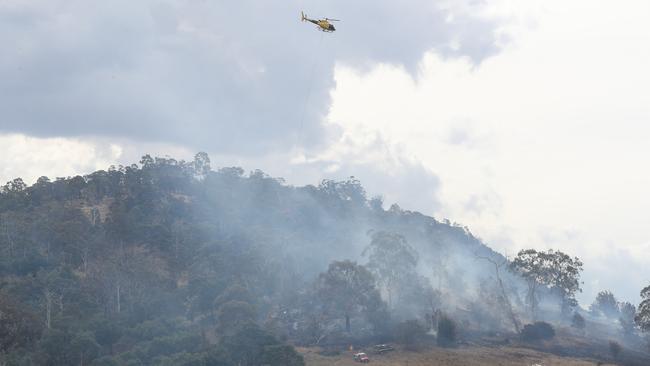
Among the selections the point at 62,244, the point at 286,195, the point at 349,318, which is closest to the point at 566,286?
the point at 349,318

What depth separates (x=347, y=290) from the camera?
9300 centimetres

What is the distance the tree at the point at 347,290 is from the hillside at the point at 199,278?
0.24 metres

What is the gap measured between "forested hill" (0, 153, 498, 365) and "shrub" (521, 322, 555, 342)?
55.1 ft

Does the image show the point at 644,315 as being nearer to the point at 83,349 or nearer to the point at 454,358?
the point at 454,358

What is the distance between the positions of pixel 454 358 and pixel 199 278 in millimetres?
46724

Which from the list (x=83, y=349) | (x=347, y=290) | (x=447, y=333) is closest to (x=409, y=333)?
(x=447, y=333)

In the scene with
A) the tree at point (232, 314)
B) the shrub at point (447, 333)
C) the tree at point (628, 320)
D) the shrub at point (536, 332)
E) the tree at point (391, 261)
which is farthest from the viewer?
the tree at point (628, 320)

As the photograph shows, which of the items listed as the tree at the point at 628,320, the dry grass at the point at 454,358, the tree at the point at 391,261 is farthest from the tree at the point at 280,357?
the tree at the point at 628,320

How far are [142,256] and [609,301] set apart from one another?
153 m

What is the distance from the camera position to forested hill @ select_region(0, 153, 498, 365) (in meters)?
66.4

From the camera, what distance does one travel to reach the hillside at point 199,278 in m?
67.0

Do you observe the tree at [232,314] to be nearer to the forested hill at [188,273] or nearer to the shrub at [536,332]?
the forested hill at [188,273]

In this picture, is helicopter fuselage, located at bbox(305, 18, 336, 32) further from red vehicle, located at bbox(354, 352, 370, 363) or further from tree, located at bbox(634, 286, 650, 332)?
tree, located at bbox(634, 286, 650, 332)

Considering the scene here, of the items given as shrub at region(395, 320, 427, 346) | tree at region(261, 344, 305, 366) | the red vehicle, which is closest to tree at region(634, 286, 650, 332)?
shrub at region(395, 320, 427, 346)
